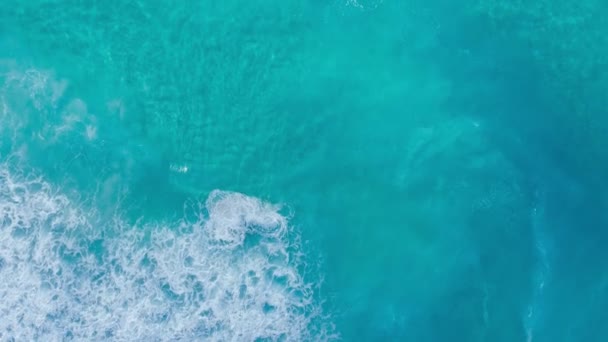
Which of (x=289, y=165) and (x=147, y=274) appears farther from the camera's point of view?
(x=289, y=165)

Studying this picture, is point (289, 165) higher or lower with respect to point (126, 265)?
higher

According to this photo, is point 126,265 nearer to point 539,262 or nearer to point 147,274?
point 147,274

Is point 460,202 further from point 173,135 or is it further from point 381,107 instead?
point 173,135

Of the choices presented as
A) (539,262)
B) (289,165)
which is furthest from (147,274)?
(539,262)

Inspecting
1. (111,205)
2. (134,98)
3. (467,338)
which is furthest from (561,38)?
(111,205)

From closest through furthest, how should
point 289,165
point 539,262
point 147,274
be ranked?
point 147,274
point 289,165
point 539,262
